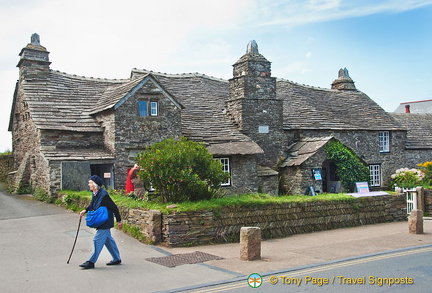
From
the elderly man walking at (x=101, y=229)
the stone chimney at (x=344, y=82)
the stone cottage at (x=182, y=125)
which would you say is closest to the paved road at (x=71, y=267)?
the elderly man walking at (x=101, y=229)

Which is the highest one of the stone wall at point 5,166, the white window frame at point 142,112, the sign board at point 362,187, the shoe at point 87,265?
the white window frame at point 142,112

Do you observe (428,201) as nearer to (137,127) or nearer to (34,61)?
(137,127)

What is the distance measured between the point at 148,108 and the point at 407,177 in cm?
1681

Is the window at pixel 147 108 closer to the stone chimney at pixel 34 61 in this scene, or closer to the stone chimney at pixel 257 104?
the stone chimney at pixel 257 104

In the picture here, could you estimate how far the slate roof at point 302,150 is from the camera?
78.6 feet

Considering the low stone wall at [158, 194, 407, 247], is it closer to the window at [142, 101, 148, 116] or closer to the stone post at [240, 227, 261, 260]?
the stone post at [240, 227, 261, 260]

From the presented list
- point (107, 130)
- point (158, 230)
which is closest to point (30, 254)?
point (158, 230)

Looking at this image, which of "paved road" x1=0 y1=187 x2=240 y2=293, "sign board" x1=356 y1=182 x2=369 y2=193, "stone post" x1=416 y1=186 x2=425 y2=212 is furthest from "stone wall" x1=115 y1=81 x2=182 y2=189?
"stone post" x1=416 y1=186 x2=425 y2=212

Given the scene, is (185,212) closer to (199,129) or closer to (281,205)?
(281,205)

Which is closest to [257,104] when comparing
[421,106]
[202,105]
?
[202,105]

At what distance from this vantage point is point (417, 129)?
3447 centimetres

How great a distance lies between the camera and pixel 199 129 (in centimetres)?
2408

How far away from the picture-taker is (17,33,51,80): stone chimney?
23734mm

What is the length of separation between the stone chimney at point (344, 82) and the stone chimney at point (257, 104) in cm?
1186
